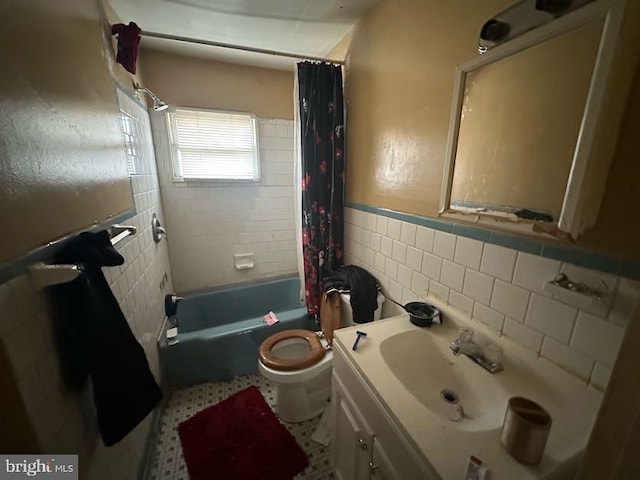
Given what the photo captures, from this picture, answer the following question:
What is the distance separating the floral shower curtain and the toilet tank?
346 millimetres

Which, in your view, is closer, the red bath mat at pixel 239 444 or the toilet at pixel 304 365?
the red bath mat at pixel 239 444

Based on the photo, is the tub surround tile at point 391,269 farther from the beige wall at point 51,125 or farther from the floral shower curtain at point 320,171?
the beige wall at point 51,125

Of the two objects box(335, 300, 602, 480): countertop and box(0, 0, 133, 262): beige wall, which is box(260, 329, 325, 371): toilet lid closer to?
box(335, 300, 602, 480): countertop

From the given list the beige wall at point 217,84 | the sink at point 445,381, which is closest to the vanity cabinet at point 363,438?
the sink at point 445,381

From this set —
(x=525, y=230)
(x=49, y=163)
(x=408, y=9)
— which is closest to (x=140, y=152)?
(x=49, y=163)

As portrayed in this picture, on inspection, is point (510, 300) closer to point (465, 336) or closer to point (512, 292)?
point (512, 292)

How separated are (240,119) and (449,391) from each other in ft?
8.11

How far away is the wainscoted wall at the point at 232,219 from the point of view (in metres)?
2.30

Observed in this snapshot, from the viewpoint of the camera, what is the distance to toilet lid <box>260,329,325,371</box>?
1476 mm

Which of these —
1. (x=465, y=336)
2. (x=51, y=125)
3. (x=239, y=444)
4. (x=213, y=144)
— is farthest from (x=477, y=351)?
(x=213, y=144)

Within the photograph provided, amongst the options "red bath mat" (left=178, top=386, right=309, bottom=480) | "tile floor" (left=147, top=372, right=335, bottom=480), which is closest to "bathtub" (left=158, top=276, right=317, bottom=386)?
"tile floor" (left=147, top=372, right=335, bottom=480)

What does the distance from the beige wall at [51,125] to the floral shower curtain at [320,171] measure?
1.11 meters

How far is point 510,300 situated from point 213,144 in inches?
94.8

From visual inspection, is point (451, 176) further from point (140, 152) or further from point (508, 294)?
point (140, 152)
